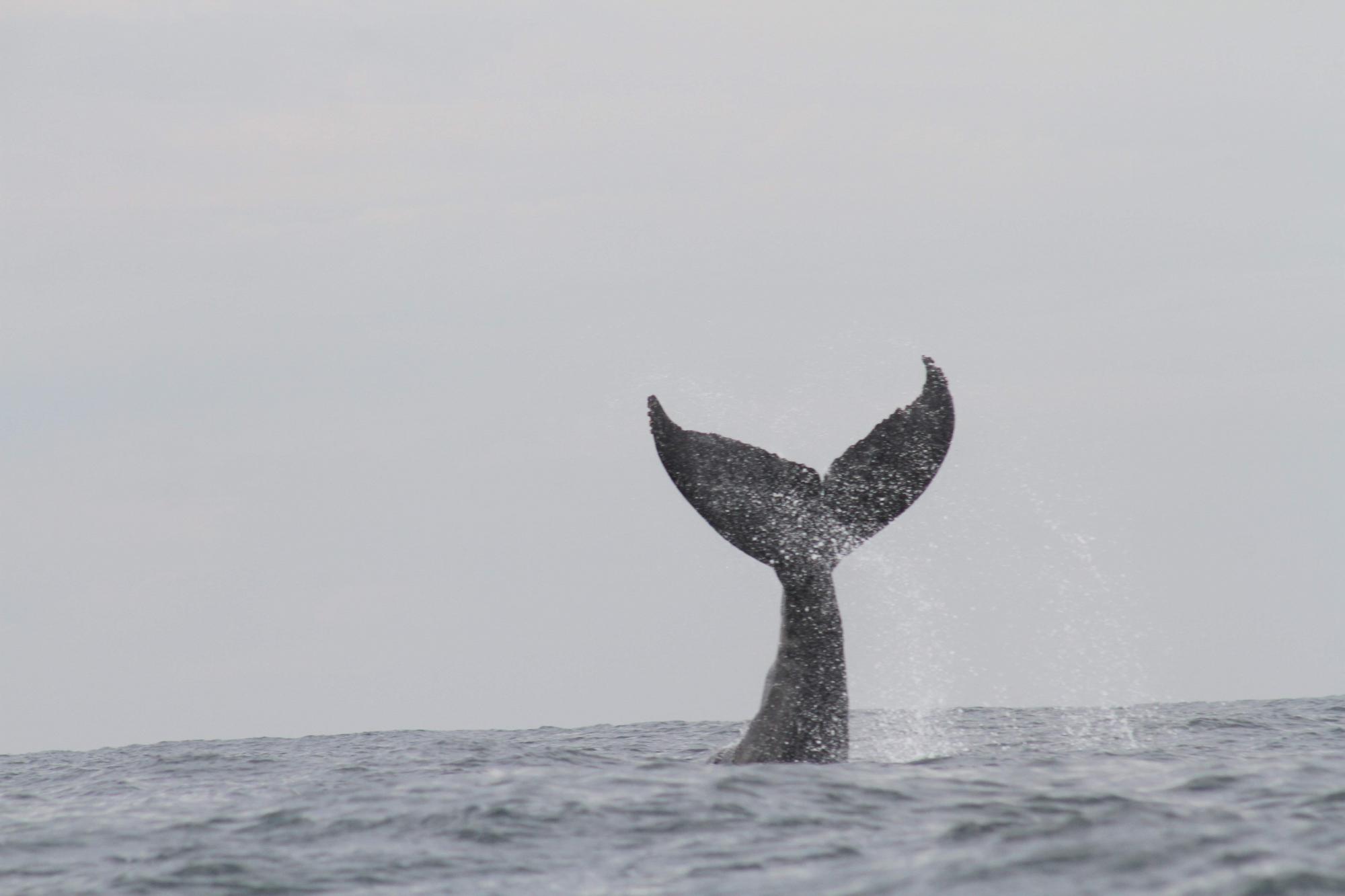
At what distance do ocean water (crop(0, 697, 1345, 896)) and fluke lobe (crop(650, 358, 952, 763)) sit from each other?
1.28ft

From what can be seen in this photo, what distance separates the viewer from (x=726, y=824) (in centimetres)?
995

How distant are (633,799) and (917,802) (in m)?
2.02

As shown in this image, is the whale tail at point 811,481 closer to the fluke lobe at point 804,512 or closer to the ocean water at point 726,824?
the fluke lobe at point 804,512

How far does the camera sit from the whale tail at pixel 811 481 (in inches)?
492

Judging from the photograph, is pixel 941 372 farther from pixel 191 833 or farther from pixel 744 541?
pixel 191 833

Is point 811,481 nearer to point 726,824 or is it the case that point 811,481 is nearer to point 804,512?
point 804,512

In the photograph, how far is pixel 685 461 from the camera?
12609 mm

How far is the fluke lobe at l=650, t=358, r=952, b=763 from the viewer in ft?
39.0

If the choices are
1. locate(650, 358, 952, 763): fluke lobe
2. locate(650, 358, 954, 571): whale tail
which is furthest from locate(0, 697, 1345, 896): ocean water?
locate(650, 358, 954, 571): whale tail

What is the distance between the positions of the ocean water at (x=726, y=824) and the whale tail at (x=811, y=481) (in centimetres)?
185

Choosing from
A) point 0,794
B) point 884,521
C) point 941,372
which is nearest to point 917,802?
point 884,521

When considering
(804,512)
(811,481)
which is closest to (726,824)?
(804,512)

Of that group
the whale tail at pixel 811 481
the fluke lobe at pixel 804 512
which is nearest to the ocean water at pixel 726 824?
the fluke lobe at pixel 804 512

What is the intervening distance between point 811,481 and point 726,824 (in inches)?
144
